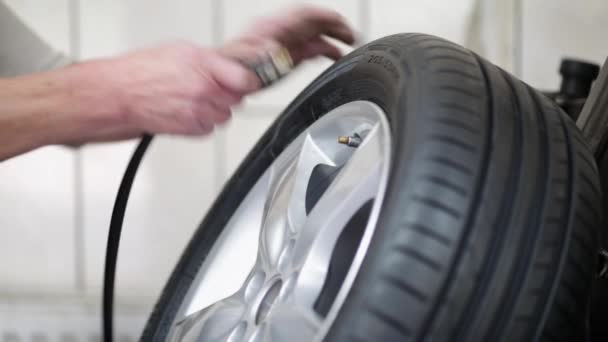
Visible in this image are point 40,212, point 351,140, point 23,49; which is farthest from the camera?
point 40,212

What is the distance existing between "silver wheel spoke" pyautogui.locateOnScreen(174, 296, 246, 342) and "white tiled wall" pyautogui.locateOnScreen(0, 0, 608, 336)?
50cm

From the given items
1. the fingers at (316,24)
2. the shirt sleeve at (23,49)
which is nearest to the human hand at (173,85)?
the fingers at (316,24)

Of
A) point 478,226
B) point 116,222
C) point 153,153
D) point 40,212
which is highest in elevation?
point 478,226

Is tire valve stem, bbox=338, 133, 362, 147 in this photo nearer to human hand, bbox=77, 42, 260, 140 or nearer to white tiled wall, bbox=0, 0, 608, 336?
human hand, bbox=77, 42, 260, 140

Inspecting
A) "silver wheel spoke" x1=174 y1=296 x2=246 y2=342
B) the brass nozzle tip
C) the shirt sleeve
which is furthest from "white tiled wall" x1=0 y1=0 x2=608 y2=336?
the brass nozzle tip

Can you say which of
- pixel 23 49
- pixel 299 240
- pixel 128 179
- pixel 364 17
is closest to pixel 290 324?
pixel 299 240

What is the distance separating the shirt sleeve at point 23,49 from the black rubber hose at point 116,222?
0.37 m

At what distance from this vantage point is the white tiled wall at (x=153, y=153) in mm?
1202

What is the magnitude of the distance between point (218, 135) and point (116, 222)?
0.53 m

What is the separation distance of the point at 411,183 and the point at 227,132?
2.98ft

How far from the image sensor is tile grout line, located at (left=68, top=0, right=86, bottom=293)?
1192 mm

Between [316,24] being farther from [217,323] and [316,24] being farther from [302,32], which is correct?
[217,323]

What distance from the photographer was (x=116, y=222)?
0.74 meters

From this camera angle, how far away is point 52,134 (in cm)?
56
